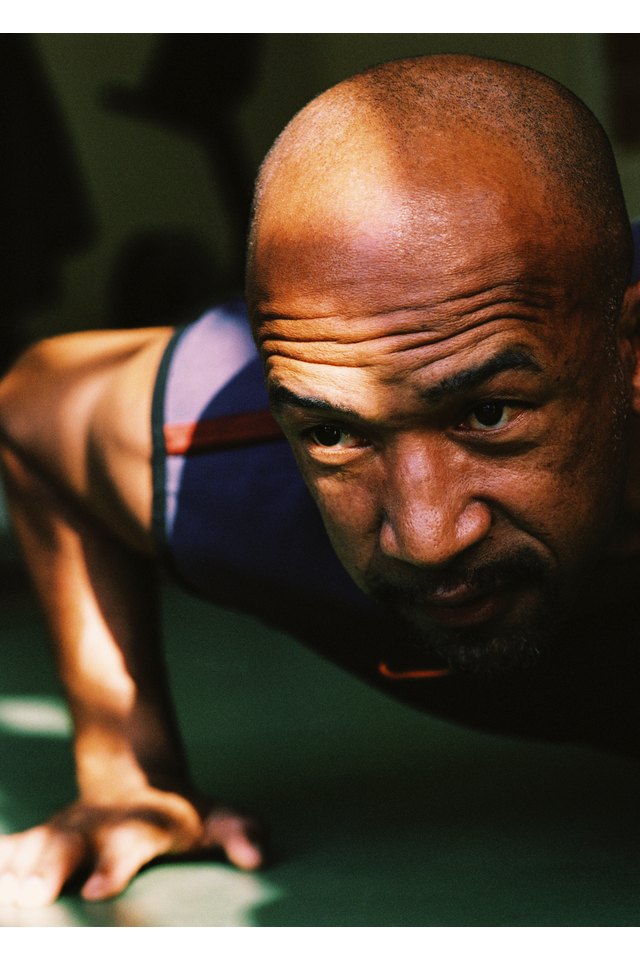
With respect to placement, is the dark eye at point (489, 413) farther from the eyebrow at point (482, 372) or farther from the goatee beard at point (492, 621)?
the goatee beard at point (492, 621)

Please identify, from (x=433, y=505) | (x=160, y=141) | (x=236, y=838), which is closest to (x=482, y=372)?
(x=433, y=505)

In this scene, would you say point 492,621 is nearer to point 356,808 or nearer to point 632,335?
point 632,335

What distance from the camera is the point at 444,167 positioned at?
41.1 inches

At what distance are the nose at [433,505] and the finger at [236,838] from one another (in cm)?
51

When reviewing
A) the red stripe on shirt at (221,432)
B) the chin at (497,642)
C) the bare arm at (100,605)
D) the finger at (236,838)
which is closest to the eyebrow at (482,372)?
the chin at (497,642)

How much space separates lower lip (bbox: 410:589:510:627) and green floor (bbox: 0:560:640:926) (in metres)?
0.31

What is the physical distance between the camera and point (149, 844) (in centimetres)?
143

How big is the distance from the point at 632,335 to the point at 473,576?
0.87ft

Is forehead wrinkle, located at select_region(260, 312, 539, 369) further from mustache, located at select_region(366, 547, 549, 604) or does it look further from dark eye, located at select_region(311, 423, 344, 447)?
mustache, located at select_region(366, 547, 549, 604)

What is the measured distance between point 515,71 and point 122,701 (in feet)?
2.87

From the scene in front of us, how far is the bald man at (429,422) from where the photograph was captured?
1050 millimetres
